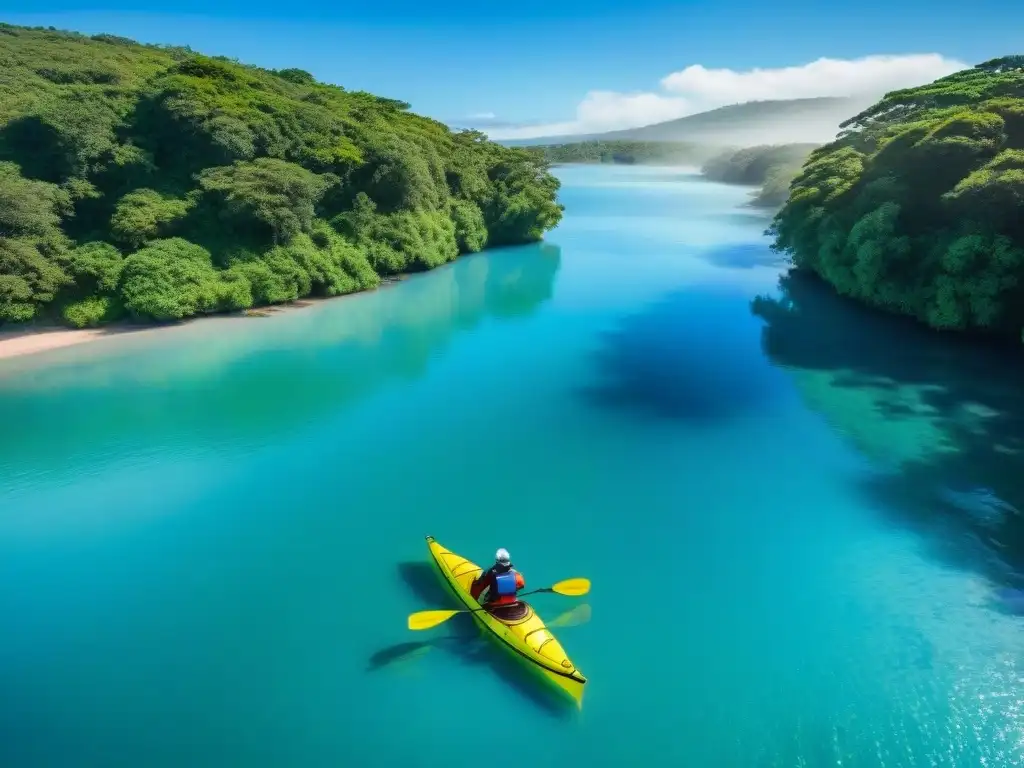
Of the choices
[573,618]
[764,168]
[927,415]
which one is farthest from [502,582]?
[764,168]

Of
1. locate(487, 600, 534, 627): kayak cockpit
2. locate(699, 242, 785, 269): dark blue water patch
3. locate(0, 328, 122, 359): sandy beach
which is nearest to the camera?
locate(487, 600, 534, 627): kayak cockpit

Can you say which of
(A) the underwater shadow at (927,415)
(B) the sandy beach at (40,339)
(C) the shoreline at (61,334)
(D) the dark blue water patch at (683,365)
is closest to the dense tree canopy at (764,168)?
(D) the dark blue water patch at (683,365)

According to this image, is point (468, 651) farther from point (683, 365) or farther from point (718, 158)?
point (718, 158)

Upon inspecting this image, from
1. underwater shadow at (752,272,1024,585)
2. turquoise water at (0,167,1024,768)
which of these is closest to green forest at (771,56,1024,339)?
underwater shadow at (752,272,1024,585)

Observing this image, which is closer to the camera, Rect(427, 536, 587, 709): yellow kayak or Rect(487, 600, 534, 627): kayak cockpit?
Rect(427, 536, 587, 709): yellow kayak

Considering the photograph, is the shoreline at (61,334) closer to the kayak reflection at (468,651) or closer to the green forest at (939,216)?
the kayak reflection at (468,651)

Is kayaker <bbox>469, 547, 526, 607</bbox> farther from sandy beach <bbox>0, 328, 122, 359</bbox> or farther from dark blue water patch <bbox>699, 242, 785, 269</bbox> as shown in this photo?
dark blue water patch <bbox>699, 242, 785, 269</bbox>
